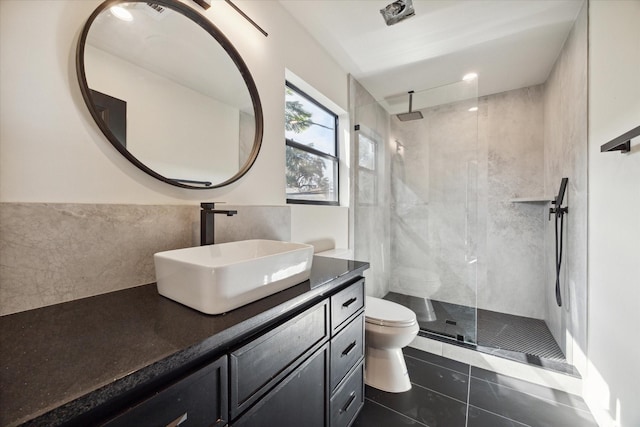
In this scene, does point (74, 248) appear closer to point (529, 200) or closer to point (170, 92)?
point (170, 92)

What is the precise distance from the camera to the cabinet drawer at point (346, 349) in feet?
3.67

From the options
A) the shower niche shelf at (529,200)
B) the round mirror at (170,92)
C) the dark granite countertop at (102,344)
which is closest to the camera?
the dark granite countertop at (102,344)

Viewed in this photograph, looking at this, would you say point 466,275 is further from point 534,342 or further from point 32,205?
point 32,205

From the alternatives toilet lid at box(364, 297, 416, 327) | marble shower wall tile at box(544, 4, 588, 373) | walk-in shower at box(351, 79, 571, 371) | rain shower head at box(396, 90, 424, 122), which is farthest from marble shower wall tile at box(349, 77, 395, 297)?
marble shower wall tile at box(544, 4, 588, 373)

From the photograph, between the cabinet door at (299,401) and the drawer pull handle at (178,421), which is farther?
the cabinet door at (299,401)

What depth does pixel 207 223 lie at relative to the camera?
112 centimetres

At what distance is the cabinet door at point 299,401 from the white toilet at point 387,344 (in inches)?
27.6

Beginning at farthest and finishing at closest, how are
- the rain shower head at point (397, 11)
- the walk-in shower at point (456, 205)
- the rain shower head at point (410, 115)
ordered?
the rain shower head at point (410, 115)
the walk-in shower at point (456, 205)
the rain shower head at point (397, 11)

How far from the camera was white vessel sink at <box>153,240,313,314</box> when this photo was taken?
2.33ft

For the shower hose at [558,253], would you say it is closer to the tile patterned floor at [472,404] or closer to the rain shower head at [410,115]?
the tile patterned floor at [472,404]

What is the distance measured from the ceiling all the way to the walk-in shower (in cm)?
25

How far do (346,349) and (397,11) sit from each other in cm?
201

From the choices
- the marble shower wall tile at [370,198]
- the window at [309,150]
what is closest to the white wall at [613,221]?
the marble shower wall tile at [370,198]

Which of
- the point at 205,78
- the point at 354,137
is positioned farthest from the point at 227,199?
the point at 354,137
